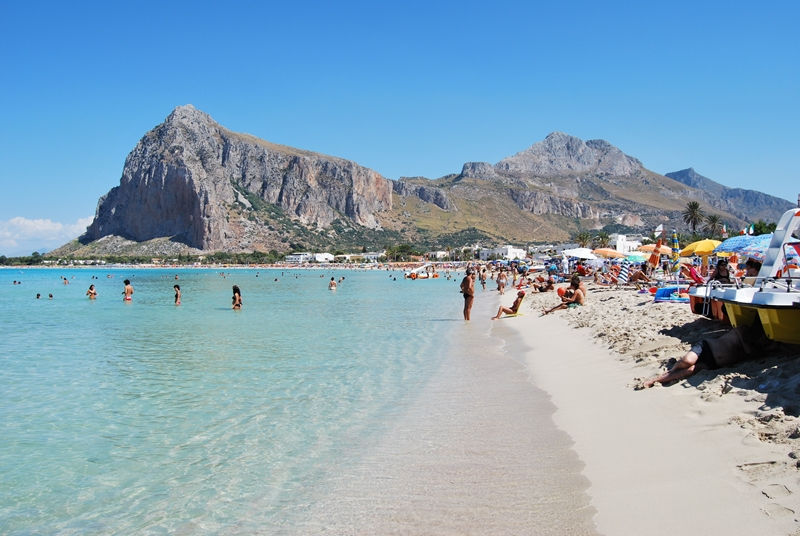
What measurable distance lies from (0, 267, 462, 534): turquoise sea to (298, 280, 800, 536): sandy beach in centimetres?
61

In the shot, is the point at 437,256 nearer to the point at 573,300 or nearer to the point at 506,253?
the point at 506,253

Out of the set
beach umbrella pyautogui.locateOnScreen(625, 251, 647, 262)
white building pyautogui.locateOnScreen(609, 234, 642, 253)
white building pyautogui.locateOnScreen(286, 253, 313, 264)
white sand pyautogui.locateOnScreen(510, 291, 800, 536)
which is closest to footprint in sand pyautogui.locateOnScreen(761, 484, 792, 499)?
white sand pyautogui.locateOnScreen(510, 291, 800, 536)

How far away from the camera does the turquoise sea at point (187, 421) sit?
5.05m

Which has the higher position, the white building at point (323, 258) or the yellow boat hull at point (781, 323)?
the white building at point (323, 258)

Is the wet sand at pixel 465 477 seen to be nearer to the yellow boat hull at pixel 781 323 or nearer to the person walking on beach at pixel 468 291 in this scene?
the yellow boat hull at pixel 781 323

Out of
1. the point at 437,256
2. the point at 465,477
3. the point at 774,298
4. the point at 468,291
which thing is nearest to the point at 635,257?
the point at 468,291

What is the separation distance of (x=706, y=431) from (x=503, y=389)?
13.0 ft

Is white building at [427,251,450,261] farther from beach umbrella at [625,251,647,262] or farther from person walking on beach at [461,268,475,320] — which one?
person walking on beach at [461,268,475,320]

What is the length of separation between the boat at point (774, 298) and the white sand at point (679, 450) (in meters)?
0.41

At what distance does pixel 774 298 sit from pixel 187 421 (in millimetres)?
7133

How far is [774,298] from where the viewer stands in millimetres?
6406

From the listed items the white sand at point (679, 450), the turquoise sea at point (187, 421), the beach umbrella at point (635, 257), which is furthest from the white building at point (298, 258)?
the white sand at point (679, 450)

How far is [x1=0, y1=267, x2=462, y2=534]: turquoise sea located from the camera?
199 inches

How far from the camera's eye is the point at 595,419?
7.08 meters
